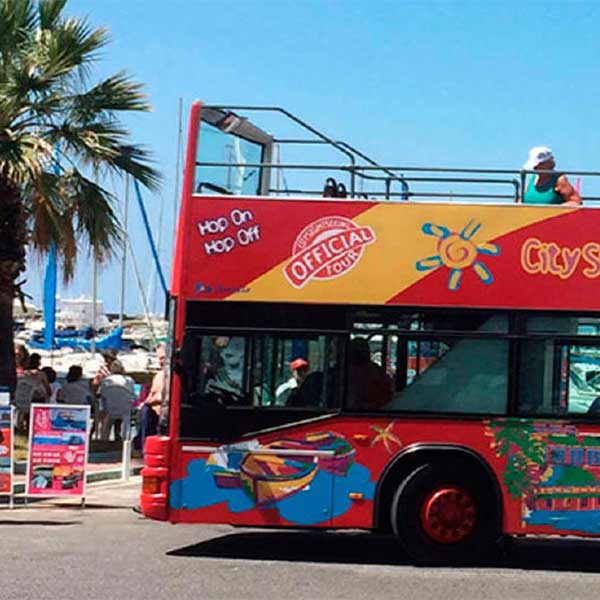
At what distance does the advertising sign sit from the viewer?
1322 cm

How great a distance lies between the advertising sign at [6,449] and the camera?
13.2m

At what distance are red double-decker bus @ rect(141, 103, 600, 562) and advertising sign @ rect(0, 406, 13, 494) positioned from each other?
11.2 ft

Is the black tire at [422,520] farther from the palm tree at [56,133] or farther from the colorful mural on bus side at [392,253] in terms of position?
the palm tree at [56,133]

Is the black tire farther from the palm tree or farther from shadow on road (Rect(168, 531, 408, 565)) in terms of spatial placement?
the palm tree

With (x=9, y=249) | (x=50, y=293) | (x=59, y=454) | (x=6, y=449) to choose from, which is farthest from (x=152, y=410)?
(x=50, y=293)

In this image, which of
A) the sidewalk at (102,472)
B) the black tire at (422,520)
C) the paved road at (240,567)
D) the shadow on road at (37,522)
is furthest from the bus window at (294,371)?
the sidewalk at (102,472)

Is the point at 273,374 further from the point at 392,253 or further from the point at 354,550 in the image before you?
the point at 354,550

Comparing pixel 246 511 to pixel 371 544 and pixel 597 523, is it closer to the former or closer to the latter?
pixel 371 544

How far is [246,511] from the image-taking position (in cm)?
1033

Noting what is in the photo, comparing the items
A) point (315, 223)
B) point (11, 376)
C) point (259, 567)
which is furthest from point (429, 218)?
point (11, 376)

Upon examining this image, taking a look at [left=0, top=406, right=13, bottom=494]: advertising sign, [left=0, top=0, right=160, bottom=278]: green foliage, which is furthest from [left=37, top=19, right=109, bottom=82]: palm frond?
[left=0, top=406, right=13, bottom=494]: advertising sign

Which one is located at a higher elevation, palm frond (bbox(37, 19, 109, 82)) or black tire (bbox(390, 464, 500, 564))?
palm frond (bbox(37, 19, 109, 82))

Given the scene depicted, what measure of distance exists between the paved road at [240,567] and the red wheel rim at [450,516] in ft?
1.05

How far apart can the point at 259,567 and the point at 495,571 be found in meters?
2.03
